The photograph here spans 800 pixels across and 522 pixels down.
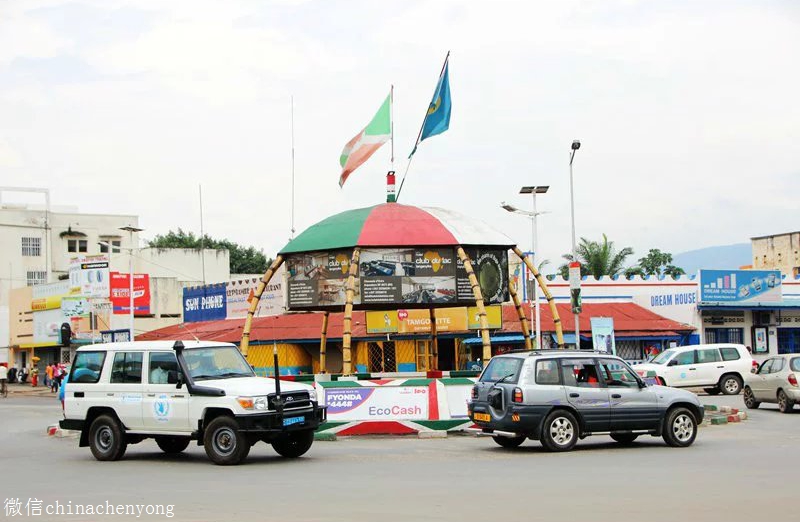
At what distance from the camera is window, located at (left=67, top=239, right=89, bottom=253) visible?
85.8 meters

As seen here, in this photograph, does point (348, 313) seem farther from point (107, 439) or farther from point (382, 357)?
point (382, 357)

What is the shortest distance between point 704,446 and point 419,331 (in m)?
25.7

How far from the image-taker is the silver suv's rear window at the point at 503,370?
17359 mm

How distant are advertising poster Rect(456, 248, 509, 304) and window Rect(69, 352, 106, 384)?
9085 mm

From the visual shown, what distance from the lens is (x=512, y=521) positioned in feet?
32.8

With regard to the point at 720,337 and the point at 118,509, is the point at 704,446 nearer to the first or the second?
the point at 118,509

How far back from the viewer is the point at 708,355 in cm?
3453

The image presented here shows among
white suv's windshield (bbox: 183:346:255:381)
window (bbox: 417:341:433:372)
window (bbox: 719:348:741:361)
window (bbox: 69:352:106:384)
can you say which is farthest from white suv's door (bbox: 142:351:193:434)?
window (bbox: 417:341:433:372)

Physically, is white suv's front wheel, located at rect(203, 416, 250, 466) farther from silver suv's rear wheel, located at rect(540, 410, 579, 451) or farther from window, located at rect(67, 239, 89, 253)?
window, located at rect(67, 239, 89, 253)

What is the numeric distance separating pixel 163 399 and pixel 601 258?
4726 centimetres

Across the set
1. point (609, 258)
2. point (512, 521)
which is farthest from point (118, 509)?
point (609, 258)

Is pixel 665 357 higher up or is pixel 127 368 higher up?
pixel 127 368

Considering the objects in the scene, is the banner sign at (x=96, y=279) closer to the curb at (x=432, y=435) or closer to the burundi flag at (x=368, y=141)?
the burundi flag at (x=368, y=141)

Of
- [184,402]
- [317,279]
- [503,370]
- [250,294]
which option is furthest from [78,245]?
[503,370]
